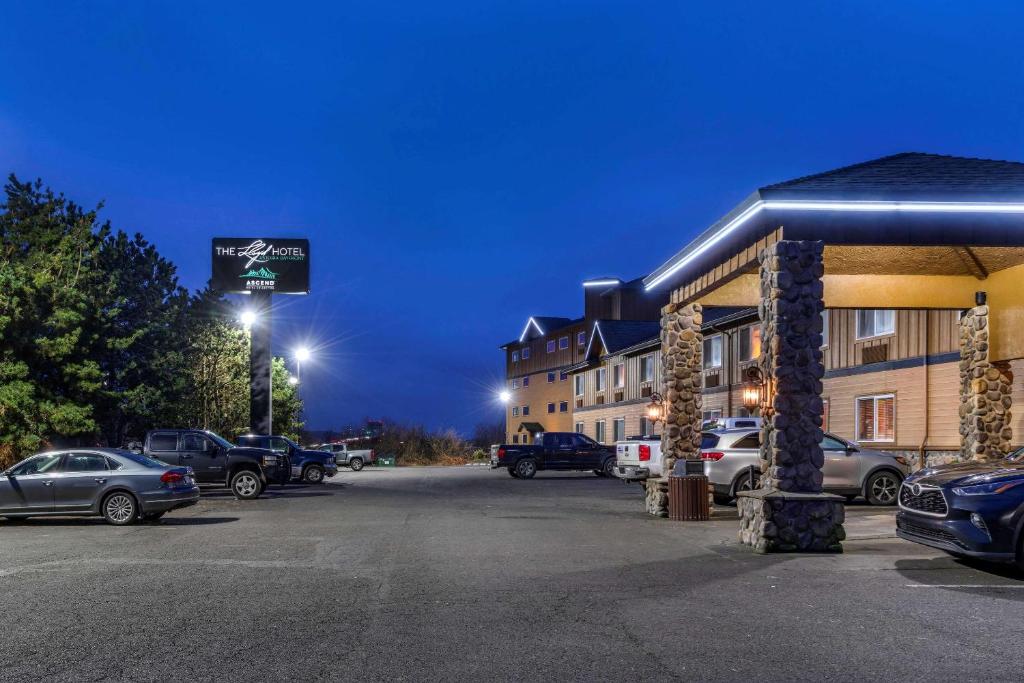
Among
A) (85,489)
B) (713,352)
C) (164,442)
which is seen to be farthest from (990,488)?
(713,352)

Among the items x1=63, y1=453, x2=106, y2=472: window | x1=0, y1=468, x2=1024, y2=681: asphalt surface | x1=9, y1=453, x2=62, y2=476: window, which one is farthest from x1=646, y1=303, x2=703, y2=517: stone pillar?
x1=9, y1=453, x2=62, y2=476: window

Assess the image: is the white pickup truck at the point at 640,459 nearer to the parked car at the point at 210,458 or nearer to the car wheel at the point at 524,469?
the parked car at the point at 210,458

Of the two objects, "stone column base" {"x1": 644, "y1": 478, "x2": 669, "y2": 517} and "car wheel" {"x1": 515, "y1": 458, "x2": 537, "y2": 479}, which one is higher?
A: "stone column base" {"x1": 644, "y1": 478, "x2": 669, "y2": 517}

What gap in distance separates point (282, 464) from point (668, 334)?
12.4m

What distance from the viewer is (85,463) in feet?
54.1

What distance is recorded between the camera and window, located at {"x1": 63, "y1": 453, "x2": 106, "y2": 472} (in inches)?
647

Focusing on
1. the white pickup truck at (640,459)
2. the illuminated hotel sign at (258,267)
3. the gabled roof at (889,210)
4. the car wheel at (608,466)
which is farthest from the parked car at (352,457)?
the gabled roof at (889,210)

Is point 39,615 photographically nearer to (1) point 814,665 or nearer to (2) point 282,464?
(1) point 814,665

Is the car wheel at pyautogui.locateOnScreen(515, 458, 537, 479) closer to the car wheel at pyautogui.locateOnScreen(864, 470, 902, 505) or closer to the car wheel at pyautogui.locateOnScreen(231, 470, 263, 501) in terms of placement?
the car wheel at pyautogui.locateOnScreen(231, 470, 263, 501)

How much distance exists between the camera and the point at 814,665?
6.10 metres

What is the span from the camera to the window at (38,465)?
53.4 ft

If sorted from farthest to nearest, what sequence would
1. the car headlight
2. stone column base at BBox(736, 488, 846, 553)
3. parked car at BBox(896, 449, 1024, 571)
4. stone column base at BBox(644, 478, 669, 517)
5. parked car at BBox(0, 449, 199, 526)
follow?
stone column base at BBox(644, 478, 669, 517) < parked car at BBox(0, 449, 199, 526) < stone column base at BBox(736, 488, 846, 553) < the car headlight < parked car at BBox(896, 449, 1024, 571)

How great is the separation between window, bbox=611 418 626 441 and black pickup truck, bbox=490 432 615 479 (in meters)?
13.2

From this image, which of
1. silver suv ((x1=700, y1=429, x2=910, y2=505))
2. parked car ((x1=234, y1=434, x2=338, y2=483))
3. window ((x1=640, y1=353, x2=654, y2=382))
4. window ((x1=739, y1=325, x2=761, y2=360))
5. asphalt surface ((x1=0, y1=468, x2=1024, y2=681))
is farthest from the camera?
window ((x1=640, y1=353, x2=654, y2=382))
